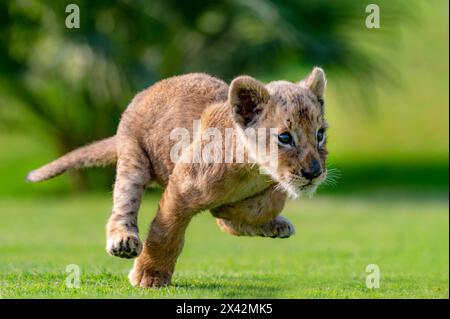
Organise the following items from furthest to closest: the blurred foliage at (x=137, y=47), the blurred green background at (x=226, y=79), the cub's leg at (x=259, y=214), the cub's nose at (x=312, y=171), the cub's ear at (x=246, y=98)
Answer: the blurred foliage at (x=137, y=47), the blurred green background at (x=226, y=79), the cub's leg at (x=259, y=214), the cub's ear at (x=246, y=98), the cub's nose at (x=312, y=171)

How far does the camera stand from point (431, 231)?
16.1 m

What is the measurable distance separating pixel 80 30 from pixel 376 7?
7220 millimetres

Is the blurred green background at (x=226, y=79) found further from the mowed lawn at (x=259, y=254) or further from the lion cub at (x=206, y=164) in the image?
the lion cub at (x=206, y=164)

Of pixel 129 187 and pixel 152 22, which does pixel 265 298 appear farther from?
pixel 152 22

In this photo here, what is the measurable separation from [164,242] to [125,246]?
48cm

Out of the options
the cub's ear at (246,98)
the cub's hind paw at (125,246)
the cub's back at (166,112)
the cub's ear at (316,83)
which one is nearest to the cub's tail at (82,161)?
the cub's back at (166,112)

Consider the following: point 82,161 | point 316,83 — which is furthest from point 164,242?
point 82,161

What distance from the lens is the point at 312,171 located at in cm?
698

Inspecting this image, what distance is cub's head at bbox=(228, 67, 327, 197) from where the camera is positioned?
→ 7.02m

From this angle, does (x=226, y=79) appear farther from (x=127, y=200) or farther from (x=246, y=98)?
(x=246, y=98)

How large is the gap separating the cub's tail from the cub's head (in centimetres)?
226

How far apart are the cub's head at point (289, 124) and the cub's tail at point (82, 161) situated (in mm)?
2260

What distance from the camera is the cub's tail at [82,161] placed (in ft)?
30.2
